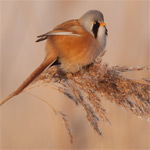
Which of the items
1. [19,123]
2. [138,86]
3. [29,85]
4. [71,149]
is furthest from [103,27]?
[19,123]

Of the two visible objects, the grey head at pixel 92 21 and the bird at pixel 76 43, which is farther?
the grey head at pixel 92 21

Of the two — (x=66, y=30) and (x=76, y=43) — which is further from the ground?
(x=66, y=30)

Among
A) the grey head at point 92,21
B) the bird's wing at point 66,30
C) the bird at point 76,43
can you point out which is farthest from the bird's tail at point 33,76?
the grey head at point 92,21

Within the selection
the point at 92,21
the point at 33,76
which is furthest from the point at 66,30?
the point at 33,76

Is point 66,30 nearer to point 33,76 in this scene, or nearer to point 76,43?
point 76,43

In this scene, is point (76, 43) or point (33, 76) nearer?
point (33, 76)

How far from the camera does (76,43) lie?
8.09ft

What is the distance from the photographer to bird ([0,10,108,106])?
7.85ft

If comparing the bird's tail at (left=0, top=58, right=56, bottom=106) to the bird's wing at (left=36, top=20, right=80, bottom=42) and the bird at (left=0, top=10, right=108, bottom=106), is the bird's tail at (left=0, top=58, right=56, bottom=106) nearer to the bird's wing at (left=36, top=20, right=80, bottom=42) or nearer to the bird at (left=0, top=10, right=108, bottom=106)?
the bird at (left=0, top=10, right=108, bottom=106)

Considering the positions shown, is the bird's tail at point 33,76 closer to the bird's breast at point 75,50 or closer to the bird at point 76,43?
the bird at point 76,43

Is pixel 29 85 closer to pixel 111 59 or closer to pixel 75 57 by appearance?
pixel 75 57

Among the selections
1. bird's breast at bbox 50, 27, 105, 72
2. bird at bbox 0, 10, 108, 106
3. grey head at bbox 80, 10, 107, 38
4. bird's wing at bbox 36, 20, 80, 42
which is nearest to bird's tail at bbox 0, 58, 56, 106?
bird at bbox 0, 10, 108, 106

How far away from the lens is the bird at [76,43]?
239 centimetres

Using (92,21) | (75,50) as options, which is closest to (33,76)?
(75,50)
